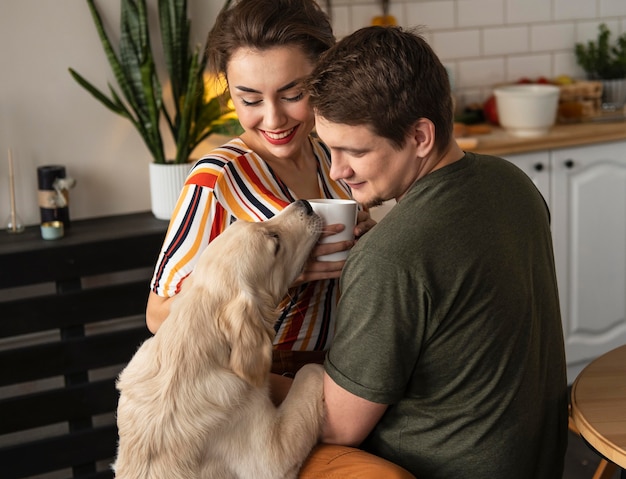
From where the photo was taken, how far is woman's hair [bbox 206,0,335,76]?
1.67 m

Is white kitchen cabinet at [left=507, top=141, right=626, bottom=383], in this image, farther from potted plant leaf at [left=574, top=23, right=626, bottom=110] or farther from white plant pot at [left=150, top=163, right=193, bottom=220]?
white plant pot at [left=150, top=163, right=193, bottom=220]

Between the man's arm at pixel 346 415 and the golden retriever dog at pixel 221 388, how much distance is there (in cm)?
3

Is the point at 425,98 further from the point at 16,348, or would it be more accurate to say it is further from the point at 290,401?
the point at 16,348

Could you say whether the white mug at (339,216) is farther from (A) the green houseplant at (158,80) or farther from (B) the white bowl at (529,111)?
(B) the white bowl at (529,111)

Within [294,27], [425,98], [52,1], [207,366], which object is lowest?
[207,366]

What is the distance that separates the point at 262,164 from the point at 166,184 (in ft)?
3.65

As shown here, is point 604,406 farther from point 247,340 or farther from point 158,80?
point 158,80

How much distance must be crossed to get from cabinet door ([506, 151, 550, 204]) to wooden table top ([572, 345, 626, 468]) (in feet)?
5.51

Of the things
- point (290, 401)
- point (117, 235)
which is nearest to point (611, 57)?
point (117, 235)

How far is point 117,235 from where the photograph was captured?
105 inches

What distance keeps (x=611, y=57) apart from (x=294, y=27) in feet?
8.93

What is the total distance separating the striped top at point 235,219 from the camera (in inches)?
64.4

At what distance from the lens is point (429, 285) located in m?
1.24

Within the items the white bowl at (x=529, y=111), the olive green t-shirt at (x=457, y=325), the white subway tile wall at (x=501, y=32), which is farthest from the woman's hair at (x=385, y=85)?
the white subway tile wall at (x=501, y=32)
